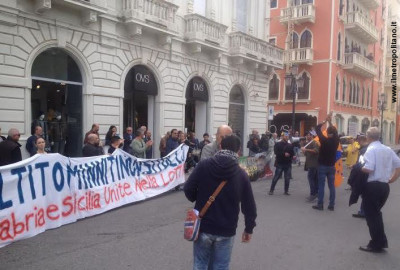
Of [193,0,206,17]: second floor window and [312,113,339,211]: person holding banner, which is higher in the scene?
[193,0,206,17]: second floor window

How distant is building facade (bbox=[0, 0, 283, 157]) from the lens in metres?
10.7

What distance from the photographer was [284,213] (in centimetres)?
770

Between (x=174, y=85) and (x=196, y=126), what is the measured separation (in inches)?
134

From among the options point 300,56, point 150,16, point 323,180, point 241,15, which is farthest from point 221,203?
point 300,56

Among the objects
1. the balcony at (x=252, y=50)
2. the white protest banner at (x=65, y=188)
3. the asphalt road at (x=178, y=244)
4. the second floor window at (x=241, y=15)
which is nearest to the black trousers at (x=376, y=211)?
the asphalt road at (x=178, y=244)

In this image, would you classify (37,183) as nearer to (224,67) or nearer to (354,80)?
(224,67)

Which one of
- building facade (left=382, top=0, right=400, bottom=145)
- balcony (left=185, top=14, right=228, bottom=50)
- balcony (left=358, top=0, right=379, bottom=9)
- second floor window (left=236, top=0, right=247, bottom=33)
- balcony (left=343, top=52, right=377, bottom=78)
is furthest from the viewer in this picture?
building facade (left=382, top=0, right=400, bottom=145)

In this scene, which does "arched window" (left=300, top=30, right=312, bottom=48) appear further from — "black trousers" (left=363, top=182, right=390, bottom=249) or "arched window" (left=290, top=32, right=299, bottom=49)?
"black trousers" (left=363, top=182, right=390, bottom=249)

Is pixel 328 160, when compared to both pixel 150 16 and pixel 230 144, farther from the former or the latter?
pixel 150 16

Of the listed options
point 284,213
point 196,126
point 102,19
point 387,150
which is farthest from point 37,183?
point 196,126

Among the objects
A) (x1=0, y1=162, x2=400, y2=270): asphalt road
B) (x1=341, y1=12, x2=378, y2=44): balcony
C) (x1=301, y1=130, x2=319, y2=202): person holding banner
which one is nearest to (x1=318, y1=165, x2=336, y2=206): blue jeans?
(x1=0, y1=162, x2=400, y2=270): asphalt road

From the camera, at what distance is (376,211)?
17.7ft

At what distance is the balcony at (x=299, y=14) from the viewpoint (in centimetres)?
2956

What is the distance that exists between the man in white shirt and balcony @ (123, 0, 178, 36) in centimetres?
1017
